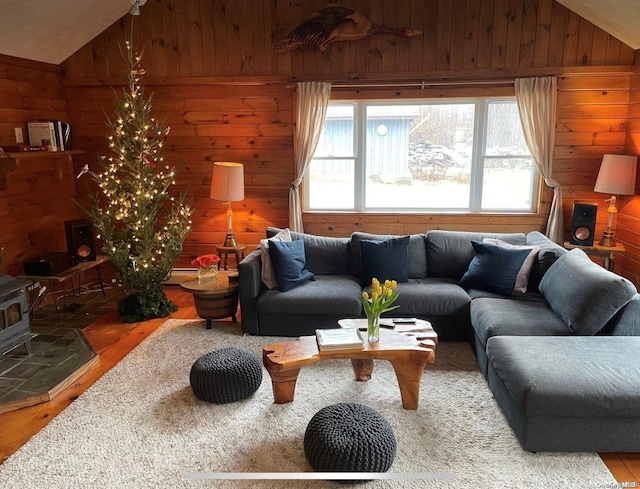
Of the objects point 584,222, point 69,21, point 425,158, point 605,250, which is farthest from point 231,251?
point 605,250

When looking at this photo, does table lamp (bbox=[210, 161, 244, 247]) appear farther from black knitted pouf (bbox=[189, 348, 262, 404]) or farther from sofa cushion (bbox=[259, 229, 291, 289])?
black knitted pouf (bbox=[189, 348, 262, 404])

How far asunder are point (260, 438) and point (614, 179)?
3903 millimetres

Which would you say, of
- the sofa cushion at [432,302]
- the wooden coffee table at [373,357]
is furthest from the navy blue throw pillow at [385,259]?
the wooden coffee table at [373,357]

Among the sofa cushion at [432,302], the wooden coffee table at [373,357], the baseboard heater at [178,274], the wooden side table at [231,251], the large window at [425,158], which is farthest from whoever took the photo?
the baseboard heater at [178,274]

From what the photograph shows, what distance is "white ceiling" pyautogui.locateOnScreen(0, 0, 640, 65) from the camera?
397cm

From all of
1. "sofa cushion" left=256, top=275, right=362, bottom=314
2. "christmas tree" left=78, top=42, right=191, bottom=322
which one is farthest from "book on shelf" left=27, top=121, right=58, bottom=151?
"sofa cushion" left=256, top=275, right=362, bottom=314

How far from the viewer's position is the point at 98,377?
3.41 m

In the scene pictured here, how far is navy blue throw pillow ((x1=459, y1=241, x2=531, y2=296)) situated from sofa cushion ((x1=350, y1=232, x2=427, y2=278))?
1.54 feet

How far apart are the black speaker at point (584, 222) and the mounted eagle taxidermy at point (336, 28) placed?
232 cm

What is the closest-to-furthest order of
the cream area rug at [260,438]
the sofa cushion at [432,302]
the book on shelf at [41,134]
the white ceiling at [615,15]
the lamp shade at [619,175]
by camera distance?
1. the cream area rug at [260,438]
2. the sofa cushion at [432,302]
3. the white ceiling at [615,15]
4. the lamp shade at [619,175]
5. the book on shelf at [41,134]

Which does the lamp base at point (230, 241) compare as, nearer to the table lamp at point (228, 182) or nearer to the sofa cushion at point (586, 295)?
the table lamp at point (228, 182)

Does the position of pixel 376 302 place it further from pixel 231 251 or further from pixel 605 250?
pixel 605 250

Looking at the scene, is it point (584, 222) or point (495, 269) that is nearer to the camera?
point (495, 269)

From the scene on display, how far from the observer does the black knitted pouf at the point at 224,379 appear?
2947mm
